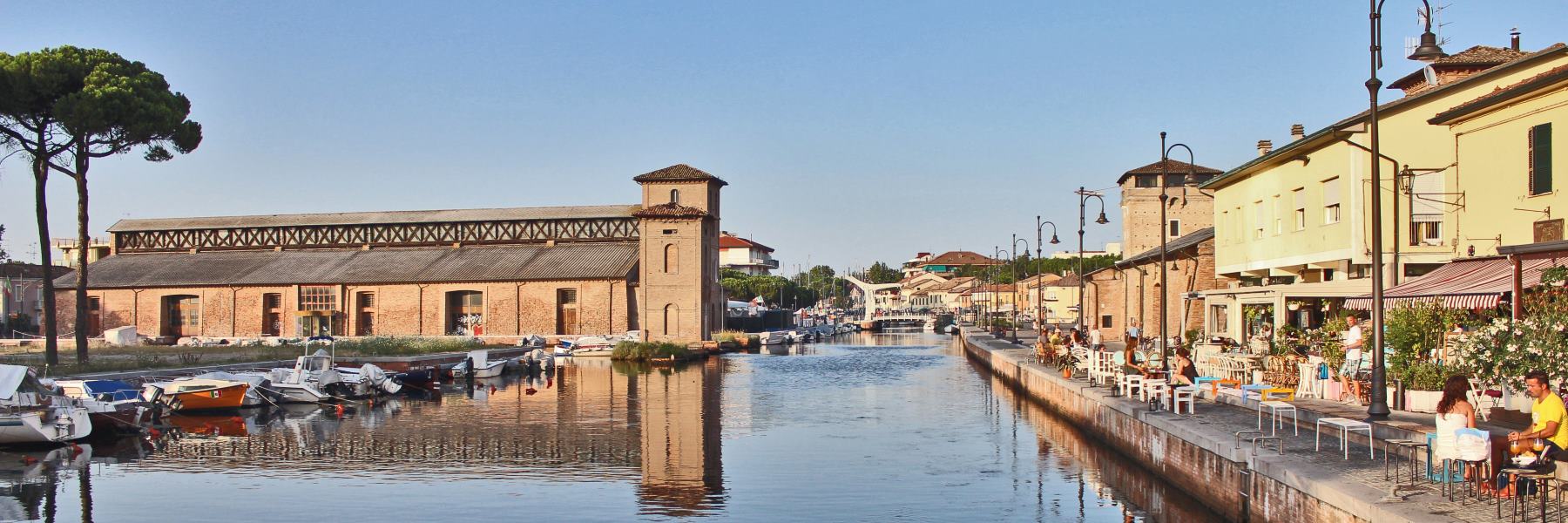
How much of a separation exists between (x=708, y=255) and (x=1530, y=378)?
60.8 m

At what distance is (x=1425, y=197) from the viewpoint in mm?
22203

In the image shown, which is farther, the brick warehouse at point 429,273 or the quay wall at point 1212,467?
the brick warehouse at point 429,273

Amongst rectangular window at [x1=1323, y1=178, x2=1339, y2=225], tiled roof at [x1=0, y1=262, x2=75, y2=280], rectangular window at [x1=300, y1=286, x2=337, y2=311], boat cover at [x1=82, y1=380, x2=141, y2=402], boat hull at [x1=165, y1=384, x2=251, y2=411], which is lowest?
boat hull at [x1=165, y1=384, x2=251, y2=411]

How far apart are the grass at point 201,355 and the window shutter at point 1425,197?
105 feet

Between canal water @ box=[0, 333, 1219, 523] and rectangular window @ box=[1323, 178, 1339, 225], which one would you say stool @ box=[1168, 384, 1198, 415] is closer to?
canal water @ box=[0, 333, 1219, 523]

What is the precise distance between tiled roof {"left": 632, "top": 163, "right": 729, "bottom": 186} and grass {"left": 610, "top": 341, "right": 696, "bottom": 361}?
14.5 meters

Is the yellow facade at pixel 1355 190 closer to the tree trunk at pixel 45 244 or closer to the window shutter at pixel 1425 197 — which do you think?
the window shutter at pixel 1425 197

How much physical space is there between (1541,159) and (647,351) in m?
41.8

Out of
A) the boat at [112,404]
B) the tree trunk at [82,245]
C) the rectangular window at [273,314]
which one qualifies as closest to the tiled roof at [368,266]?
the rectangular window at [273,314]

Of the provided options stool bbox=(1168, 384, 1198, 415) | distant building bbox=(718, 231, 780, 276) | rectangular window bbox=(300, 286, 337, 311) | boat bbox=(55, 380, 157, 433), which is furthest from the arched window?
distant building bbox=(718, 231, 780, 276)

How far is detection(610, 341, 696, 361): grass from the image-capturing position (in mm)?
55219

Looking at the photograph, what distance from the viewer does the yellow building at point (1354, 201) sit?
21.7m

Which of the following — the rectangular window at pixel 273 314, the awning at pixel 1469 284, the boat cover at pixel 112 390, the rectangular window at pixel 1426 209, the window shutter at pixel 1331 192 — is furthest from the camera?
the rectangular window at pixel 273 314

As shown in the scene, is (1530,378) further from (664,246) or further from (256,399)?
(664,246)
